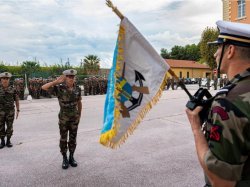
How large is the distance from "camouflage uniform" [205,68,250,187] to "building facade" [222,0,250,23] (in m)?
26.9

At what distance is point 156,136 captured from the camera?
7.33 metres

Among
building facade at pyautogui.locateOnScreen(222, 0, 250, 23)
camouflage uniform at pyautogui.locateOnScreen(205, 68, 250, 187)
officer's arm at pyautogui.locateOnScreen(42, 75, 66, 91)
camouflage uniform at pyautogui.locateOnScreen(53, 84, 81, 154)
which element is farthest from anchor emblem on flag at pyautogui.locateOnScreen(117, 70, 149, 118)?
building facade at pyautogui.locateOnScreen(222, 0, 250, 23)

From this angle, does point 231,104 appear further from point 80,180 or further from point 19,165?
point 19,165

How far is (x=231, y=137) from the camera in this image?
49.7 inches

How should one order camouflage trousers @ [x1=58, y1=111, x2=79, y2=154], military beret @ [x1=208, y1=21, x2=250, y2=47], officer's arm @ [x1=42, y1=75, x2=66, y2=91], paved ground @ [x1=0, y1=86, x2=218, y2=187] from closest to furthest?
military beret @ [x1=208, y1=21, x2=250, y2=47]
paved ground @ [x1=0, y1=86, x2=218, y2=187]
officer's arm @ [x1=42, y1=75, x2=66, y2=91]
camouflage trousers @ [x1=58, y1=111, x2=79, y2=154]

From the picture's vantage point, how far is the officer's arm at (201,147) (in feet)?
4.41

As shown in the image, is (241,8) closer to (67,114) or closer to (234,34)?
(67,114)

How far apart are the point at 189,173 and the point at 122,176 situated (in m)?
1.07

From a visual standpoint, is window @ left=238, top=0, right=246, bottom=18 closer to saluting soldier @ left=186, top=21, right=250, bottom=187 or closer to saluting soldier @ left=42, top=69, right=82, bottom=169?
saluting soldier @ left=42, top=69, right=82, bottom=169

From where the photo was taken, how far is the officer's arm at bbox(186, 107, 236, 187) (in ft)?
4.41

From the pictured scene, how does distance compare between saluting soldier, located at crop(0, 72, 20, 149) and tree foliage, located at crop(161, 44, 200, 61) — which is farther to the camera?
tree foliage, located at crop(161, 44, 200, 61)

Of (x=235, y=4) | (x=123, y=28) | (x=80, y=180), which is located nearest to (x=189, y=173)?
(x=80, y=180)

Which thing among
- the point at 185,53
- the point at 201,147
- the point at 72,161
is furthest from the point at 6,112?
the point at 185,53

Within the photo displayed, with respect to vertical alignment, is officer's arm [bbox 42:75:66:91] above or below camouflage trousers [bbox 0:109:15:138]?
above
